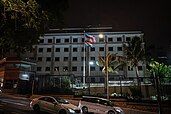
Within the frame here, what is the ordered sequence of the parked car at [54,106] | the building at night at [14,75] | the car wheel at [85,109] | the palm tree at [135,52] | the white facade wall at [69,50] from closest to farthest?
the parked car at [54,106] < the car wheel at [85,109] < the building at night at [14,75] < the palm tree at [135,52] < the white facade wall at [69,50]

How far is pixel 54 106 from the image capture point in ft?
65.8

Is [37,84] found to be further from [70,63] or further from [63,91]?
[70,63]

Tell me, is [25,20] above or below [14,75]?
above

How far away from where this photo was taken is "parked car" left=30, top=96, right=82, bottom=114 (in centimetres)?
1959

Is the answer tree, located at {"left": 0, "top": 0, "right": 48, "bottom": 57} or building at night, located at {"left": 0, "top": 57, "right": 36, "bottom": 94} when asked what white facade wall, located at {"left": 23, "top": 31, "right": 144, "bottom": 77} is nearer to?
building at night, located at {"left": 0, "top": 57, "right": 36, "bottom": 94}

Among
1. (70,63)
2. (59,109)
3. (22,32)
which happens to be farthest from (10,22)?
(70,63)

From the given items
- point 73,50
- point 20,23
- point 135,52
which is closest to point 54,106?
point 20,23

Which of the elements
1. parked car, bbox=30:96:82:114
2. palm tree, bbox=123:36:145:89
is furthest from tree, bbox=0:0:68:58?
palm tree, bbox=123:36:145:89

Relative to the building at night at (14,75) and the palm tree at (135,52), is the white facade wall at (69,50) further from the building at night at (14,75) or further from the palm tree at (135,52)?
the building at night at (14,75)

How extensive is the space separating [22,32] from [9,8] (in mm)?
2156

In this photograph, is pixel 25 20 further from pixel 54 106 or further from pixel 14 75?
pixel 14 75

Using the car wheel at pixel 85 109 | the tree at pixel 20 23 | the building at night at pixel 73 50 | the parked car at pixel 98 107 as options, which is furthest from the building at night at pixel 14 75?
the building at night at pixel 73 50

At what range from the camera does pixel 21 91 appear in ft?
113

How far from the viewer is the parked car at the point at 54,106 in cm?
1959
